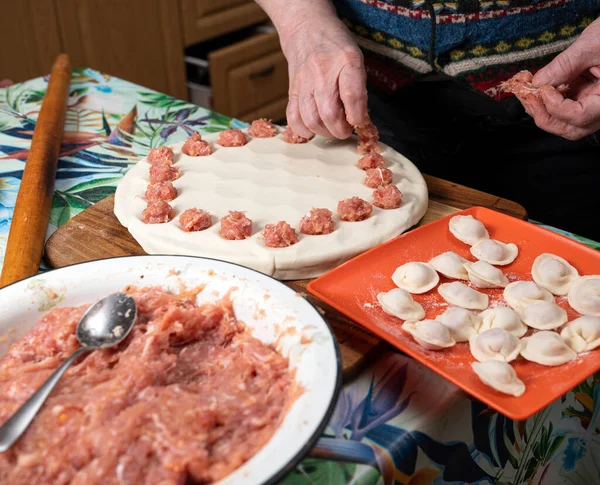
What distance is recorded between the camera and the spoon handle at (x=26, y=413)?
2.26ft

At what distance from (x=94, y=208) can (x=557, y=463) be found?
1040 millimetres

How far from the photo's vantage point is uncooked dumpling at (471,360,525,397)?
83 cm

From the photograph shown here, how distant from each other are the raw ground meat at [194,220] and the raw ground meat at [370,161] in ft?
1.37

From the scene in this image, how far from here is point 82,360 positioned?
0.85 meters

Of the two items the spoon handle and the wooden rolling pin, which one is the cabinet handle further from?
the spoon handle

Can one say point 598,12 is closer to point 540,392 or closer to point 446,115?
point 446,115

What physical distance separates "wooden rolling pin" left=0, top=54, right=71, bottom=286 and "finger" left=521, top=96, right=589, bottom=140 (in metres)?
1.05

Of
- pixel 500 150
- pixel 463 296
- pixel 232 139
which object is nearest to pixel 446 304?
pixel 463 296

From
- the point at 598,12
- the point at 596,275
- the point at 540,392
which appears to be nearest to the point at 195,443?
the point at 540,392

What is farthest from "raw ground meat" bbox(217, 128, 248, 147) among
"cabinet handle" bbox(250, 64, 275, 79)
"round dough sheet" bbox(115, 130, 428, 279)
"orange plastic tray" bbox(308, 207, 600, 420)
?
"cabinet handle" bbox(250, 64, 275, 79)

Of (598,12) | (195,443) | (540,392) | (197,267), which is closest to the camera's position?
(195,443)

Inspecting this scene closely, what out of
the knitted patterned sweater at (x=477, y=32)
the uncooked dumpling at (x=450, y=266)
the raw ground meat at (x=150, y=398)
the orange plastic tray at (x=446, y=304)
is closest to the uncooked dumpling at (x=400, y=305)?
the orange plastic tray at (x=446, y=304)

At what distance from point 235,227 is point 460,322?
1.51 ft

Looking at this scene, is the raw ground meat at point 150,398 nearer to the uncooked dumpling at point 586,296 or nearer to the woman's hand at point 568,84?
the uncooked dumpling at point 586,296
